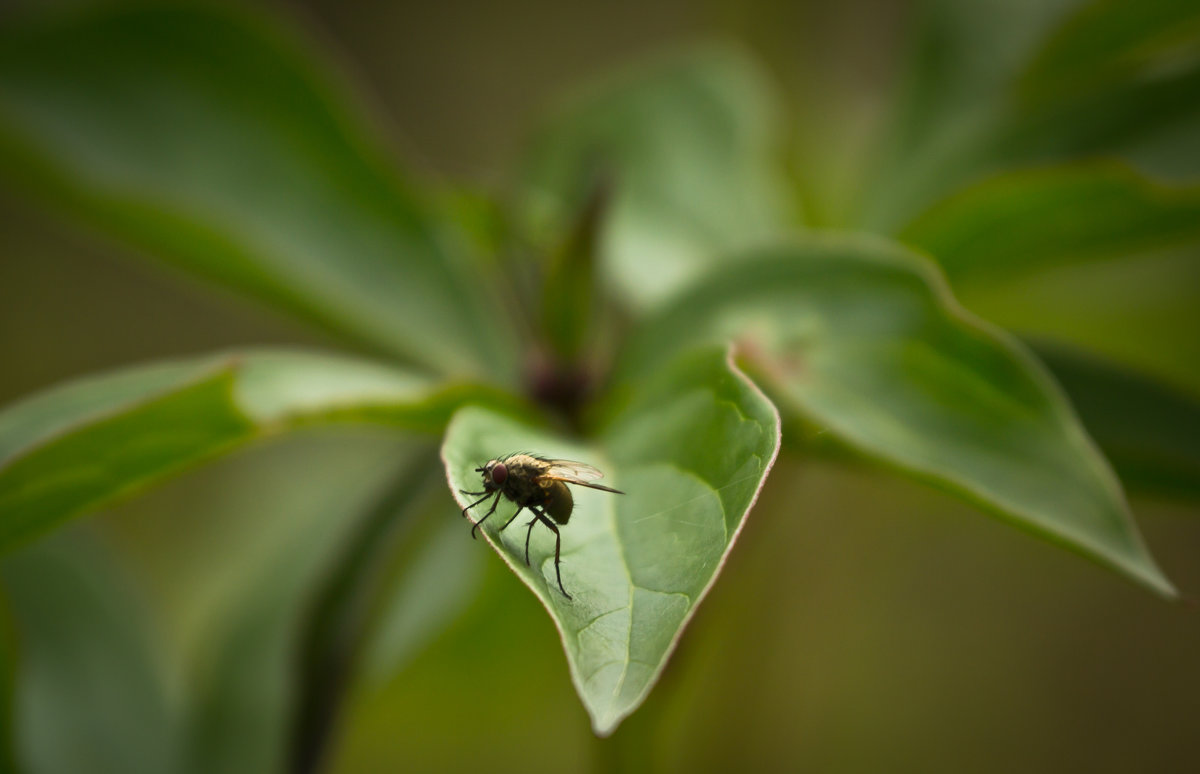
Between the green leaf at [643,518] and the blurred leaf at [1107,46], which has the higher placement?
the green leaf at [643,518]

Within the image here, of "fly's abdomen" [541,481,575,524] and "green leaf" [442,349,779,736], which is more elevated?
"green leaf" [442,349,779,736]

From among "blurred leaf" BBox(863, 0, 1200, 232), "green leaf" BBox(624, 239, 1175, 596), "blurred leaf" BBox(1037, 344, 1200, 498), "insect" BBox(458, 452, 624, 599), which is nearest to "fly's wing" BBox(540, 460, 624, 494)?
"insect" BBox(458, 452, 624, 599)

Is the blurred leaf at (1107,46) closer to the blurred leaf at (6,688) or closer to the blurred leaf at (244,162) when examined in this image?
the blurred leaf at (244,162)

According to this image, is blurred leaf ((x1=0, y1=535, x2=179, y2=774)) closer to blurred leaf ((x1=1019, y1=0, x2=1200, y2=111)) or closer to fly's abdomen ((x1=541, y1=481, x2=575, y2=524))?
fly's abdomen ((x1=541, y1=481, x2=575, y2=524))

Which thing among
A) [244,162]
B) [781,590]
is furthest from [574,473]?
[781,590]

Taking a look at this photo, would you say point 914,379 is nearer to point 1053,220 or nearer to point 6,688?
point 1053,220

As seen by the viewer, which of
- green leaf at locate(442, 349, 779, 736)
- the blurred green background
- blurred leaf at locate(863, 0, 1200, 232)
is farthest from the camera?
the blurred green background

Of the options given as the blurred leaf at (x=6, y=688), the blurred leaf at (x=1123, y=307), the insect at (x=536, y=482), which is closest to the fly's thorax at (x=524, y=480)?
the insect at (x=536, y=482)
